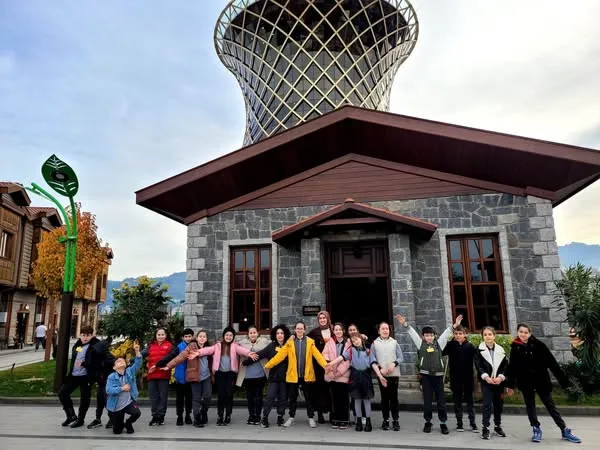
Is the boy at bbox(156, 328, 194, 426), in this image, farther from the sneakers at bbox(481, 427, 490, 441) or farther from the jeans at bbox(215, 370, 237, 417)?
the sneakers at bbox(481, 427, 490, 441)

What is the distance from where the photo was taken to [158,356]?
259 inches

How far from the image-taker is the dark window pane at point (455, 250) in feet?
32.1

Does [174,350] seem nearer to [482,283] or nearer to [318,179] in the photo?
[318,179]

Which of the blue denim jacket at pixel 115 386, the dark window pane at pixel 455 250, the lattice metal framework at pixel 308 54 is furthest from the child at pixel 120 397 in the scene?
the lattice metal framework at pixel 308 54

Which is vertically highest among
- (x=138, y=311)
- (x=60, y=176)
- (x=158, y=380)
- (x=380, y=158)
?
(x=380, y=158)

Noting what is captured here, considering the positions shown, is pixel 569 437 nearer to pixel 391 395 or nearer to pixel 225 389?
pixel 391 395

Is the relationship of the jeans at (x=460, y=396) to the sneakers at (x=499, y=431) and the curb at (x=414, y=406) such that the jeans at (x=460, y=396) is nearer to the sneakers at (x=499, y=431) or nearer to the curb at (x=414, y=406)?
the sneakers at (x=499, y=431)

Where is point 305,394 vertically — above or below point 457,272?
below

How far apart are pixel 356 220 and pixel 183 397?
15.8 feet

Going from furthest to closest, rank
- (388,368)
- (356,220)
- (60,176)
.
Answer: (60,176), (356,220), (388,368)

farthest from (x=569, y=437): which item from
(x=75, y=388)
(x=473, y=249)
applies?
(x=75, y=388)

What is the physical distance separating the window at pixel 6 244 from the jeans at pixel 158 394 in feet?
69.0

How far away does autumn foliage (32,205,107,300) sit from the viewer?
1777cm

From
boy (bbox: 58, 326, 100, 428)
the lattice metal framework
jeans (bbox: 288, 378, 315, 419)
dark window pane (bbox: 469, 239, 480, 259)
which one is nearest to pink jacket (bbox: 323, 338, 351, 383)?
jeans (bbox: 288, 378, 315, 419)
